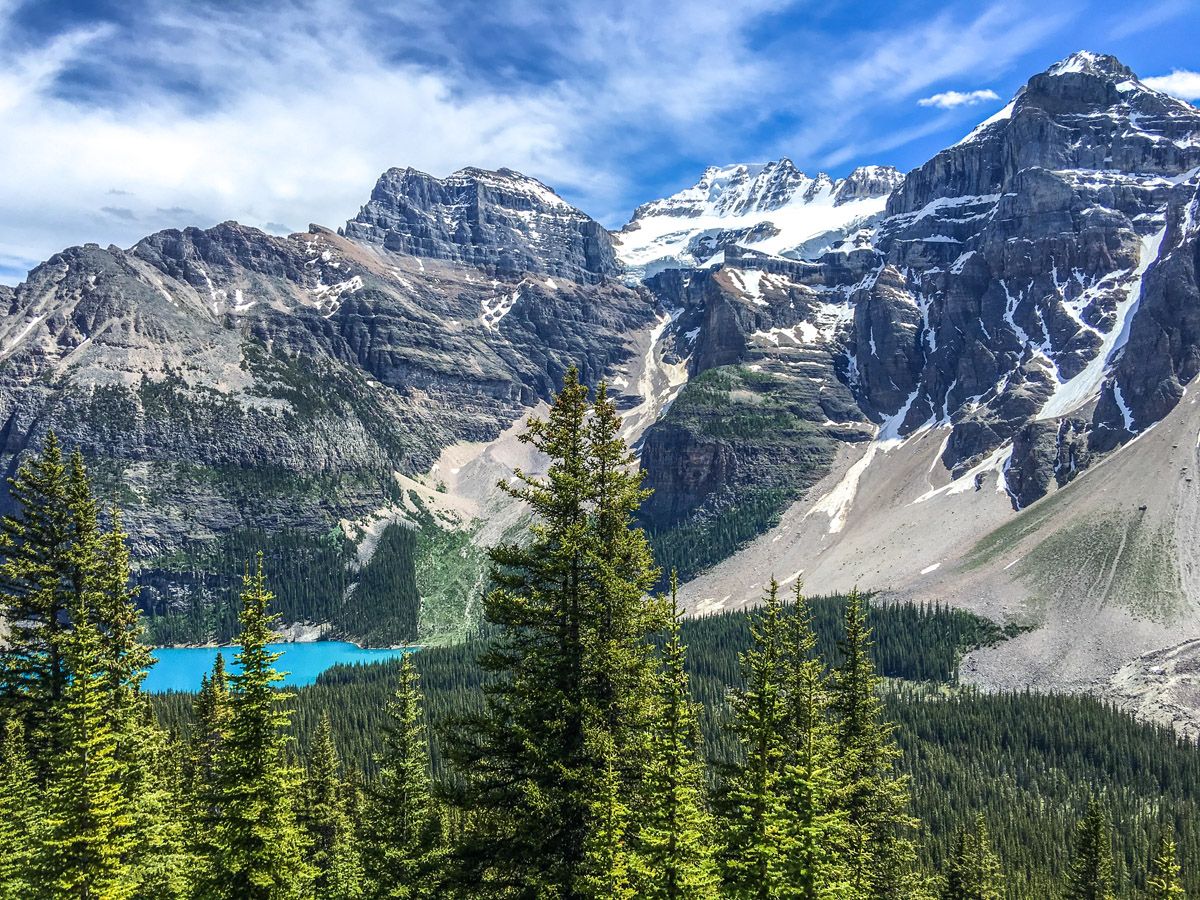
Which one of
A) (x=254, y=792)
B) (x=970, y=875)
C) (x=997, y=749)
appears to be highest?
(x=254, y=792)

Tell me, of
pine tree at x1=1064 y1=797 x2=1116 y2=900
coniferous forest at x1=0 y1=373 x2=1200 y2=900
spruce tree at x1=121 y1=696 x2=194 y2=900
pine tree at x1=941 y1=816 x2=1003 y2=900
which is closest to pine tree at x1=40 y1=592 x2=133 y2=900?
coniferous forest at x1=0 y1=373 x2=1200 y2=900

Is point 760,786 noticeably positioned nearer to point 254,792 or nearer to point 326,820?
point 254,792

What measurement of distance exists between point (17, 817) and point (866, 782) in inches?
1190

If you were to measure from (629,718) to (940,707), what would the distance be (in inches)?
5073

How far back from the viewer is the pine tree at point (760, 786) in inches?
915

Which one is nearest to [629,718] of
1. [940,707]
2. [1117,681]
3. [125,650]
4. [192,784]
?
[125,650]

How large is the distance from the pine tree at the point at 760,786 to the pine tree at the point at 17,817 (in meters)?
20.7

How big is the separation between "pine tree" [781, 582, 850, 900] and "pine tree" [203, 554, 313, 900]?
14620 mm

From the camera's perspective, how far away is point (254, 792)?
25516mm

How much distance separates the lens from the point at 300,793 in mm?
46250

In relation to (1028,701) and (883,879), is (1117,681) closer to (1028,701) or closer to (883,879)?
(1028,701)

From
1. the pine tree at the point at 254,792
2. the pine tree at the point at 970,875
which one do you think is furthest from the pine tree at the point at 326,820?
the pine tree at the point at 970,875

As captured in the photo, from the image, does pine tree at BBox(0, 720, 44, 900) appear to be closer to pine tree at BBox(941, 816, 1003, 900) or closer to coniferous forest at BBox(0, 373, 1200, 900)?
coniferous forest at BBox(0, 373, 1200, 900)

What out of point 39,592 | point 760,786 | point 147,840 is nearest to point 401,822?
point 147,840
